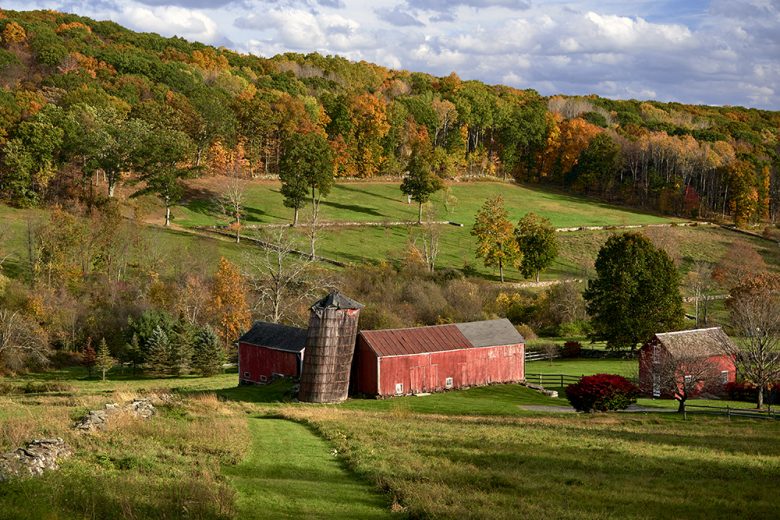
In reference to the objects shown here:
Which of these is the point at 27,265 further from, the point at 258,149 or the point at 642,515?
the point at 642,515

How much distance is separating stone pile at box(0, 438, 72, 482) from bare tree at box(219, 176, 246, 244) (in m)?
58.2

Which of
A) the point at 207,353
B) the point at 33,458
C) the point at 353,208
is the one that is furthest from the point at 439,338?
the point at 353,208

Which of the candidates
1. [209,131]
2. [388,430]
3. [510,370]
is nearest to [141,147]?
[209,131]

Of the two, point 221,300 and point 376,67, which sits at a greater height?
point 376,67

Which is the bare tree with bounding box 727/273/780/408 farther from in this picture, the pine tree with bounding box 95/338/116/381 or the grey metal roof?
the pine tree with bounding box 95/338/116/381

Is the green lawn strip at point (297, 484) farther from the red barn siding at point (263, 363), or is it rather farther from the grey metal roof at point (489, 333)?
the grey metal roof at point (489, 333)

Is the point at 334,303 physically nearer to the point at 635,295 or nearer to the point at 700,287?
the point at 635,295

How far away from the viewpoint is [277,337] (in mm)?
45906

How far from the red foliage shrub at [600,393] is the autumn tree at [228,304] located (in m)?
27.2

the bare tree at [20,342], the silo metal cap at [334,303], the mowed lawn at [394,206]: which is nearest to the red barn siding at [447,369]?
the silo metal cap at [334,303]

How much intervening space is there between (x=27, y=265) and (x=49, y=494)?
51585mm

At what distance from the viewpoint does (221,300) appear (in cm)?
5809

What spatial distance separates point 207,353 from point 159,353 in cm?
282

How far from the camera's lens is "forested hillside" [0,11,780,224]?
79.6 meters
